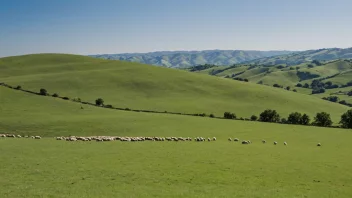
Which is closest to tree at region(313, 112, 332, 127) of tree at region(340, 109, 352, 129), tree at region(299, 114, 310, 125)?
tree at region(299, 114, 310, 125)

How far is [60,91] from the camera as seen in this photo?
111438mm

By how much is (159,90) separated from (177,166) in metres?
93.6

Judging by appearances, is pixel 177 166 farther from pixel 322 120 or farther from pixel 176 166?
pixel 322 120

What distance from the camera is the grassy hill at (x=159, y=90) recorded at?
106m

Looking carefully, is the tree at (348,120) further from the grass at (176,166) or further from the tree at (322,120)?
the grass at (176,166)

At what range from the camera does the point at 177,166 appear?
29.6 metres

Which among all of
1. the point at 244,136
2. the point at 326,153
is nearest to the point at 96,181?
the point at 326,153

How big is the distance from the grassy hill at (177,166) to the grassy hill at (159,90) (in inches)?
2015

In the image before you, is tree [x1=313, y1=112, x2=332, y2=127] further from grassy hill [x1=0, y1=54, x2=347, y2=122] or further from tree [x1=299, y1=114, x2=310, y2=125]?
grassy hill [x1=0, y1=54, x2=347, y2=122]

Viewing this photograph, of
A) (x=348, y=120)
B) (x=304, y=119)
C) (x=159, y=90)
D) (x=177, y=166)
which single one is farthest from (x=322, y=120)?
(x=159, y=90)

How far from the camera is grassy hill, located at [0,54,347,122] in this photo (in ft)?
348

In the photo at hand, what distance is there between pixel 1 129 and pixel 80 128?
43.0 ft

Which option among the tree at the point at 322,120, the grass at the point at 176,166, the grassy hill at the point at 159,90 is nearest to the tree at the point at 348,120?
the tree at the point at 322,120

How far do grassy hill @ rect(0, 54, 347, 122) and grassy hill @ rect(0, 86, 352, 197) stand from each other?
51.2m
